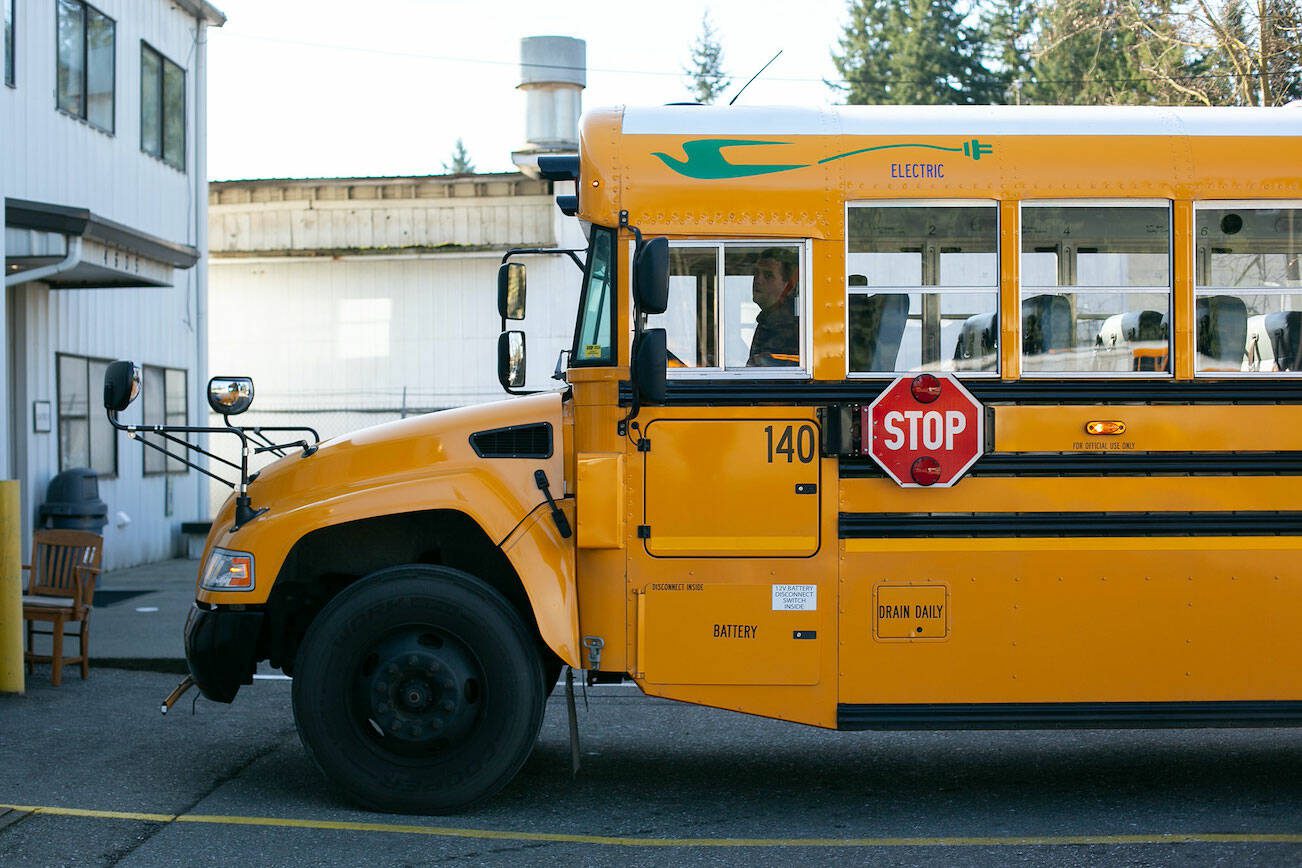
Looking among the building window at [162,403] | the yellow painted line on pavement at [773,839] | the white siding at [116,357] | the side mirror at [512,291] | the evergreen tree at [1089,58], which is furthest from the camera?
the evergreen tree at [1089,58]

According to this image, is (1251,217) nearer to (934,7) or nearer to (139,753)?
(139,753)

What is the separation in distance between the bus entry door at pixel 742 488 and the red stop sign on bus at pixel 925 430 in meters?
0.28

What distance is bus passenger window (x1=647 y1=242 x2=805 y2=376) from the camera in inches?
252

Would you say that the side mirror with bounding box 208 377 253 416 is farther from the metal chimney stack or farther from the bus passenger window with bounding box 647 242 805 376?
the metal chimney stack

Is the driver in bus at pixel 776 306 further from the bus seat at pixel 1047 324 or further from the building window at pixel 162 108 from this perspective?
the building window at pixel 162 108

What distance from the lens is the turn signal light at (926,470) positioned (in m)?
6.34

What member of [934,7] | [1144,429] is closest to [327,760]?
[1144,429]

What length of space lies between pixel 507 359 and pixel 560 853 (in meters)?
2.27

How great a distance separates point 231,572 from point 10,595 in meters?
3.23

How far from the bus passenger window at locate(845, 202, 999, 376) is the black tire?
190 centimetres

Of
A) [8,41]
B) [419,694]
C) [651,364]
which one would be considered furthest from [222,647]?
[8,41]

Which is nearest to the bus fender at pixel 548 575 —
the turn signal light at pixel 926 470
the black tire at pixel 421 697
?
the black tire at pixel 421 697

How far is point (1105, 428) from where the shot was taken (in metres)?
6.36

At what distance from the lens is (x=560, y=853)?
19.3 ft
